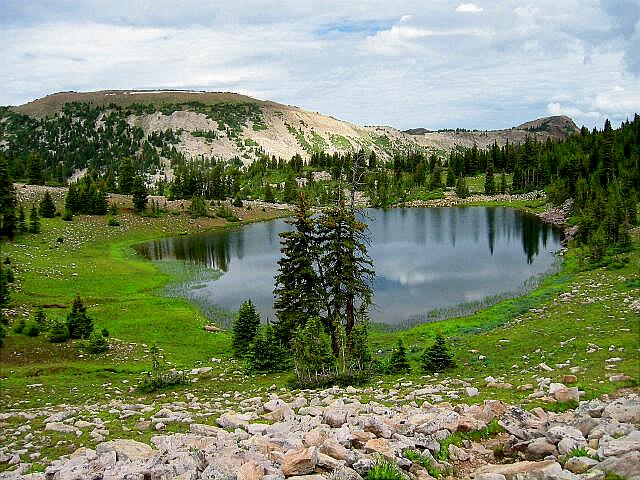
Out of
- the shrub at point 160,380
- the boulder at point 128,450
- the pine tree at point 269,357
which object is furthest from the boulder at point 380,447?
the pine tree at point 269,357

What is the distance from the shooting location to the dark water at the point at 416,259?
48250 millimetres

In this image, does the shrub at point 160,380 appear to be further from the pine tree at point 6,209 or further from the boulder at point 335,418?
the pine tree at point 6,209

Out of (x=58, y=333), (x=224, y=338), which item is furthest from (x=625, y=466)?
(x=58, y=333)

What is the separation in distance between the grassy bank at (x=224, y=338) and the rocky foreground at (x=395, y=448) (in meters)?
3.55

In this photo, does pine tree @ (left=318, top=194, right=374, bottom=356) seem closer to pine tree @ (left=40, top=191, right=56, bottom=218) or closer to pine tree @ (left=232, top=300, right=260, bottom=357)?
pine tree @ (left=232, top=300, right=260, bottom=357)

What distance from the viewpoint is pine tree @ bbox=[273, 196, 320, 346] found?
28578 mm

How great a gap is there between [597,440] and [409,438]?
3.80 meters

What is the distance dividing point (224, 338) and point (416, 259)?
3419 centimetres

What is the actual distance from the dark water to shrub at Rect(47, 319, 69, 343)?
16484mm

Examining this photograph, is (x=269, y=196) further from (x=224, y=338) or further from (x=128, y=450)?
(x=128, y=450)

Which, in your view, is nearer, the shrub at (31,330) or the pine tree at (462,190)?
the shrub at (31,330)

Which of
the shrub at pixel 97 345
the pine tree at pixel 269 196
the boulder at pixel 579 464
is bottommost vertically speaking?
the shrub at pixel 97 345

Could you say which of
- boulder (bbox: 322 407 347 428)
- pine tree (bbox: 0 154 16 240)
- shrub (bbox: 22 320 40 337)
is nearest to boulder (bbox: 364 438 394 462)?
boulder (bbox: 322 407 347 428)

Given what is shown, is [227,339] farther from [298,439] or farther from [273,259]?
[273,259]
